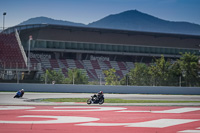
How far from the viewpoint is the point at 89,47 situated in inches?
2849

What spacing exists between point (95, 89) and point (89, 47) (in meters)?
29.6

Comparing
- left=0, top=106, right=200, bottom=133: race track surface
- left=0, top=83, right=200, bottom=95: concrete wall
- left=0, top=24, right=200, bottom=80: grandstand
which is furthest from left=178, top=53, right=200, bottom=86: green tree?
left=0, top=106, right=200, bottom=133: race track surface

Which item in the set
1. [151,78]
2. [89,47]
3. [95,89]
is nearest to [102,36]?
[89,47]

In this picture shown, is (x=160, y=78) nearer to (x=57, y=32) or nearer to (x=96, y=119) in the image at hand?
(x=96, y=119)

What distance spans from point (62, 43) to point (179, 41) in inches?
1133

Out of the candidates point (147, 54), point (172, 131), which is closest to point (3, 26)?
point (147, 54)

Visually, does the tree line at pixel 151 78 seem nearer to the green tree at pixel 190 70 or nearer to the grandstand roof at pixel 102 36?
the green tree at pixel 190 70

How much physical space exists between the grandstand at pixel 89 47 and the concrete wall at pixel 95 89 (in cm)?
2001

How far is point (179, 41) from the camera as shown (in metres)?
83.2

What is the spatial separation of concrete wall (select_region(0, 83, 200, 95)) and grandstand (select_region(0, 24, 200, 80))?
788 inches

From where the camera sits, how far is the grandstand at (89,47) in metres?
67.9

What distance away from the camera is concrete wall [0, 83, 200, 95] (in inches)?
1646

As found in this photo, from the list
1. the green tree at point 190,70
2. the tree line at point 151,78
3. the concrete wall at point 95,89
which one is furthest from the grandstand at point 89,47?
the concrete wall at point 95,89

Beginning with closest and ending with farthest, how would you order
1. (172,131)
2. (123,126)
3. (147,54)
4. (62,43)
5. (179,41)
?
(172,131) → (123,126) → (62,43) → (147,54) → (179,41)
